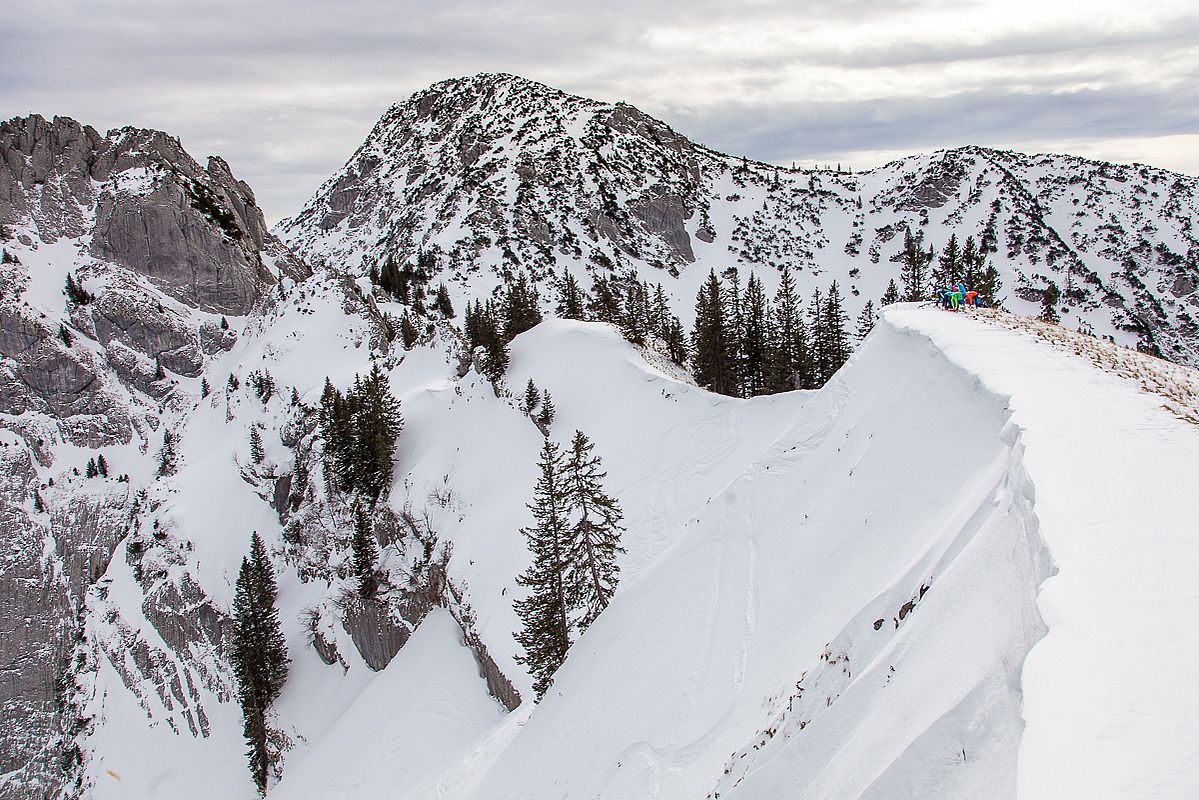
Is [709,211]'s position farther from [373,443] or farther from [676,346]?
[373,443]

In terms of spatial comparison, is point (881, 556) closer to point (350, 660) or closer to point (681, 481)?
point (681, 481)

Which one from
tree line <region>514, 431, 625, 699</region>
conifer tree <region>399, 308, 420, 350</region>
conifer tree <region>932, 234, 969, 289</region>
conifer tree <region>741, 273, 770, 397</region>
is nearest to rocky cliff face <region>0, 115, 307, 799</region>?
conifer tree <region>399, 308, 420, 350</region>

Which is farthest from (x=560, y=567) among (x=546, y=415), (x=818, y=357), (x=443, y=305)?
(x=443, y=305)

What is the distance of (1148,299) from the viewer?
10725 centimetres

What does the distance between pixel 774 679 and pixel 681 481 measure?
20.0m

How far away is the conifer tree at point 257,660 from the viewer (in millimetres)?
35094

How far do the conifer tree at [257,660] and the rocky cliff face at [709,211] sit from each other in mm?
59954

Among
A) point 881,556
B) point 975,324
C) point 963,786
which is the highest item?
point 975,324

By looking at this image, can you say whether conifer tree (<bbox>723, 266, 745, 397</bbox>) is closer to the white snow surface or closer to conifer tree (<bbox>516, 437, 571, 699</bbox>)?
the white snow surface

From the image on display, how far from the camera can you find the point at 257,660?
36.4 m

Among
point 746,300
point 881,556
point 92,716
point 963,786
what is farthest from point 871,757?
point 92,716

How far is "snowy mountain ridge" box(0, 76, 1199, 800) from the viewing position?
6352 millimetres

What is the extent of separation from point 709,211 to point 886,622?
430ft

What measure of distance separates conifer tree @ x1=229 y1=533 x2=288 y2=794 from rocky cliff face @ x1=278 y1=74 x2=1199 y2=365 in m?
60.0
